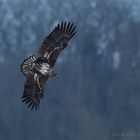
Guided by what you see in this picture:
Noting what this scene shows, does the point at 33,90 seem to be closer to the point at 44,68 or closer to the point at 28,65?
the point at 44,68

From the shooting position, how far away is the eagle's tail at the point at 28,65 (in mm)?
46156

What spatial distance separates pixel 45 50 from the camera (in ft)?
154

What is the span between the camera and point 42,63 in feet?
154

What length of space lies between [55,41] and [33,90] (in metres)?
3.78

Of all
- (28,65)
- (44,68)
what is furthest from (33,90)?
(28,65)

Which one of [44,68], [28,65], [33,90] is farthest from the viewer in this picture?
[33,90]

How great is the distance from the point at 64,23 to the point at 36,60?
328 cm

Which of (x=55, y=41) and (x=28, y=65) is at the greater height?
(x=55, y=41)

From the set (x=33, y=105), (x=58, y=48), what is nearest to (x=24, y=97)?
(x=33, y=105)

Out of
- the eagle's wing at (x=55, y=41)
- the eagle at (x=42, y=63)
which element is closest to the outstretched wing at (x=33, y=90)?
the eagle at (x=42, y=63)

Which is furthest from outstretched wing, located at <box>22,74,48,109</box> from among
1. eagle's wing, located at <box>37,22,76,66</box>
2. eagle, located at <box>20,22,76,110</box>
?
eagle's wing, located at <box>37,22,76,66</box>

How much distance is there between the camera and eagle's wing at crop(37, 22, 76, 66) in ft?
154

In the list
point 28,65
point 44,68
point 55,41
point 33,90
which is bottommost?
point 33,90

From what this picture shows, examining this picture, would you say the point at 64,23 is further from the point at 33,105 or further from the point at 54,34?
the point at 33,105
